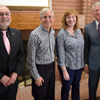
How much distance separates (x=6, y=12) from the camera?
1.29 meters

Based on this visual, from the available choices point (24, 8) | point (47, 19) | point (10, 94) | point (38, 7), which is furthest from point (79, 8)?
point (10, 94)

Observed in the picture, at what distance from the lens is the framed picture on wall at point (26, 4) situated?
8.34ft

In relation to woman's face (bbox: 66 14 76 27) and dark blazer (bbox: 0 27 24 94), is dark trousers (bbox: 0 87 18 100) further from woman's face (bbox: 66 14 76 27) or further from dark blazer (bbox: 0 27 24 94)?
woman's face (bbox: 66 14 76 27)

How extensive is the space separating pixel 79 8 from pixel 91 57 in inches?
68.2

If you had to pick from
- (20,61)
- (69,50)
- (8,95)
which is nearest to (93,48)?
(69,50)

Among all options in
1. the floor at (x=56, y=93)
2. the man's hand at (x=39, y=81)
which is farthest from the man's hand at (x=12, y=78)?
the floor at (x=56, y=93)

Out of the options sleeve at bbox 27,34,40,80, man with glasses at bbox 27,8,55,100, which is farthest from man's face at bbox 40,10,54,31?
sleeve at bbox 27,34,40,80

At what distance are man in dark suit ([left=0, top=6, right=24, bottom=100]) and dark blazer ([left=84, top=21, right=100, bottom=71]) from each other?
98 centimetres

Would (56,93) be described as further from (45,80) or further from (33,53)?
(33,53)

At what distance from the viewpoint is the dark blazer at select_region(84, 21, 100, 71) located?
67.6 inches

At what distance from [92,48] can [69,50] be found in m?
0.38

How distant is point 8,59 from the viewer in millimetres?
1322

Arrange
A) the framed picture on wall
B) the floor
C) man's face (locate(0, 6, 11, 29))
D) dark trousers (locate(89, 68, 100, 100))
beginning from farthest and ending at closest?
the framed picture on wall, the floor, dark trousers (locate(89, 68, 100, 100)), man's face (locate(0, 6, 11, 29))

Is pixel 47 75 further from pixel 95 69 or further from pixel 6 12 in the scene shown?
pixel 6 12
